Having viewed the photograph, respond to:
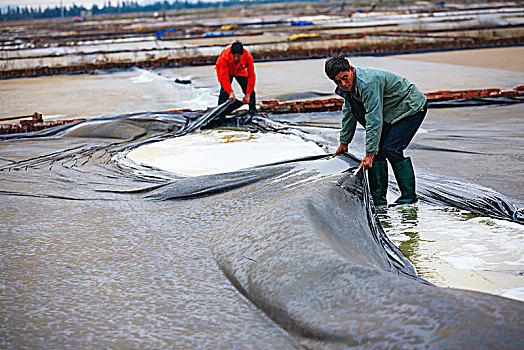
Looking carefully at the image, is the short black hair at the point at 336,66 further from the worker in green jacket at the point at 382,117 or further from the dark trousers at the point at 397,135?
the dark trousers at the point at 397,135

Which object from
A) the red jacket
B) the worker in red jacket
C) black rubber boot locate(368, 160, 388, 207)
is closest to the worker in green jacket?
black rubber boot locate(368, 160, 388, 207)

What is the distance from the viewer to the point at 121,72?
1369cm

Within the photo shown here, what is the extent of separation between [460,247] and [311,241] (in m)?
1.25

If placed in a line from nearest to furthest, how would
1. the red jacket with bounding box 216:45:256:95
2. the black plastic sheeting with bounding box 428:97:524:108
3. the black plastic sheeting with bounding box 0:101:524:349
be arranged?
the black plastic sheeting with bounding box 0:101:524:349, the red jacket with bounding box 216:45:256:95, the black plastic sheeting with bounding box 428:97:524:108

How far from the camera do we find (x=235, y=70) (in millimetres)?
6453

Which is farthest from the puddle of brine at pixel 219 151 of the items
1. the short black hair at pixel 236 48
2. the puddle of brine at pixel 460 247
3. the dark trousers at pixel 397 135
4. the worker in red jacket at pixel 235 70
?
the puddle of brine at pixel 460 247

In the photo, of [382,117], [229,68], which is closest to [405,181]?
[382,117]

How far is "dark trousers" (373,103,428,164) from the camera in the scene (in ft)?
11.1

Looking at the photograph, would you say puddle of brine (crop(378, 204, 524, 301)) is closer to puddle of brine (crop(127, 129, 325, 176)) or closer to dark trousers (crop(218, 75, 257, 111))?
puddle of brine (crop(127, 129, 325, 176))

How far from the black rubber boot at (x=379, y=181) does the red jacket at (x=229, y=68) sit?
286 centimetres

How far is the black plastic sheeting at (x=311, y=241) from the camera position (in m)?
1.49

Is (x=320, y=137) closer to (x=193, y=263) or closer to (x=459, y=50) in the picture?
Answer: (x=193, y=263)

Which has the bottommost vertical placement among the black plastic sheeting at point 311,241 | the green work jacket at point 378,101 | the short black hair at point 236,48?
the black plastic sheeting at point 311,241

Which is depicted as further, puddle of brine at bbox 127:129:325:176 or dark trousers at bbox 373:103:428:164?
puddle of brine at bbox 127:129:325:176
